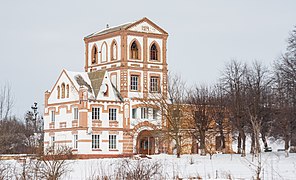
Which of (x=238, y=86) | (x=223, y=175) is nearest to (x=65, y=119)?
(x=238, y=86)

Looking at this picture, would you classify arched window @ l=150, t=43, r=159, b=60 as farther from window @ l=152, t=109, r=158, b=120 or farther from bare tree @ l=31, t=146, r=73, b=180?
bare tree @ l=31, t=146, r=73, b=180

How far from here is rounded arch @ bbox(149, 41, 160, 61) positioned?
235ft

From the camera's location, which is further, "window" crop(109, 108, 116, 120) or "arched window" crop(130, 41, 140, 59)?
"arched window" crop(130, 41, 140, 59)

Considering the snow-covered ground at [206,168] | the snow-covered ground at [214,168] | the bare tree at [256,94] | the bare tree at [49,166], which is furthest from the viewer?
the bare tree at [256,94]

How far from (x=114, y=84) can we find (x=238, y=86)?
15.0 metres

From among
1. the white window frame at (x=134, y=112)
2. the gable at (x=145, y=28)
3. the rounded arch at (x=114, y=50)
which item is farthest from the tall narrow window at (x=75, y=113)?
the gable at (x=145, y=28)

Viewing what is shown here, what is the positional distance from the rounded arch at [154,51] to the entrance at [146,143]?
813 cm

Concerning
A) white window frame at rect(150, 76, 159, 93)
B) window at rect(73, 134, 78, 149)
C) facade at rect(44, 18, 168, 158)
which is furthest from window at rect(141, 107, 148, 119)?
window at rect(73, 134, 78, 149)

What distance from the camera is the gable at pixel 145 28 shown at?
7012 cm

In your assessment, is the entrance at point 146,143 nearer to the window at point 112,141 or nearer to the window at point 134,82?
the window at point 112,141

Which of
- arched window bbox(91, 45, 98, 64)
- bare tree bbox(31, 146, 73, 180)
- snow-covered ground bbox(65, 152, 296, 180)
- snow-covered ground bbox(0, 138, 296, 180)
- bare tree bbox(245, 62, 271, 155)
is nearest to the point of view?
bare tree bbox(31, 146, 73, 180)

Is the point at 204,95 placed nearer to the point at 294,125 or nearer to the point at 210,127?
the point at 210,127

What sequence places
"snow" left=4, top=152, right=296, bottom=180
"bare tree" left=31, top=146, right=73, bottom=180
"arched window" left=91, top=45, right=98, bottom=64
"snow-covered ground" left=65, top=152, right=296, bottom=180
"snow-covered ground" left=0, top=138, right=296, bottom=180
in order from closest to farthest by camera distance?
"bare tree" left=31, top=146, right=73, bottom=180, "snow-covered ground" left=0, top=138, right=296, bottom=180, "snow" left=4, top=152, right=296, bottom=180, "snow-covered ground" left=65, top=152, right=296, bottom=180, "arched window" left=91, top=45, right=98, bottom=64

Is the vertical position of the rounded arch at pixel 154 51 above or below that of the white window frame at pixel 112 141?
above
